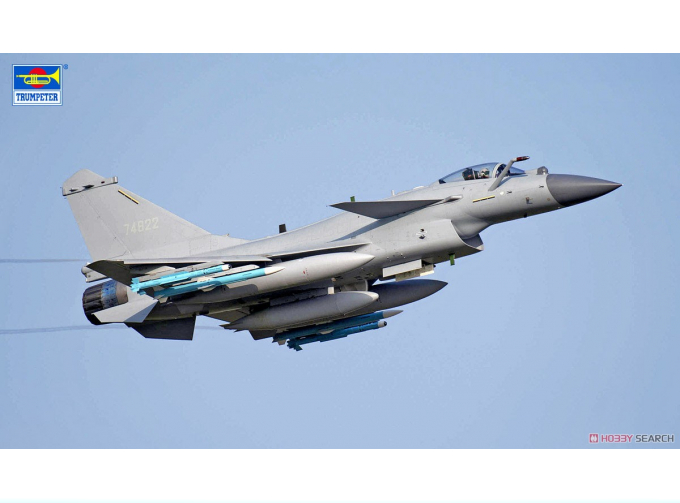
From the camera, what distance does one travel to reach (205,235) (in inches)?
760

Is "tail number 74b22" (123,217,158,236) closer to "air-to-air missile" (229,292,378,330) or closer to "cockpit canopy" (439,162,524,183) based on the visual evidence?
"air-to-air missile" (229,292,378,330)

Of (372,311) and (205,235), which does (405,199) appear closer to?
(372,311)

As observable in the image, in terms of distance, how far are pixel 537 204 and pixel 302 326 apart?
5352 mm

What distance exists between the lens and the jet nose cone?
1647 cm

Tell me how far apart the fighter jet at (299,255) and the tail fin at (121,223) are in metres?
0.02

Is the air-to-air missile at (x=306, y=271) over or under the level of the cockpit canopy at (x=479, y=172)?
under

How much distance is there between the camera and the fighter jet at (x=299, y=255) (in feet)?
55.6

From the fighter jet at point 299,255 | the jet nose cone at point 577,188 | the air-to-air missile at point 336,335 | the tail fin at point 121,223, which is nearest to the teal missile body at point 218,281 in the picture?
the fighter jet at point 299,255

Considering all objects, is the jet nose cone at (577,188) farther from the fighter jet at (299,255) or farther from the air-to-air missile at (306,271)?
the air-to-air missile at (306,271)

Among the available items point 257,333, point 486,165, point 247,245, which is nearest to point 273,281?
point 247,245

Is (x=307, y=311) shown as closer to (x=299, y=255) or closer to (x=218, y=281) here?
(x=299, y=255)

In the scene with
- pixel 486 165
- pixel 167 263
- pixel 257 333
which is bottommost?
pixel 257 333

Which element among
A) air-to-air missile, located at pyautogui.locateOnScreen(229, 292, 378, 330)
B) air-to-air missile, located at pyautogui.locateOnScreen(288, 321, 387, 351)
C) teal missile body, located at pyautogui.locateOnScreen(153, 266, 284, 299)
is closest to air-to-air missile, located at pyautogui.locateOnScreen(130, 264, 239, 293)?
teal missile body, located at pyautogui.locateOnScreen(153, 266, 284, 299)

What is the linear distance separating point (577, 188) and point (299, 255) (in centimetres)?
493
